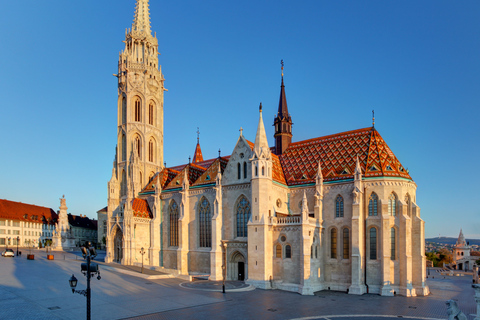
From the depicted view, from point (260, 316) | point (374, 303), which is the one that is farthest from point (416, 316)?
point (260, 316)

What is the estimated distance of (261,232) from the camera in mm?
38938

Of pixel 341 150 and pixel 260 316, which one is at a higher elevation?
pixel 341 150

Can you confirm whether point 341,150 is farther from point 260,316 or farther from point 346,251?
point 260,316

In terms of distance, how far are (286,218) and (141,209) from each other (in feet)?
73.0

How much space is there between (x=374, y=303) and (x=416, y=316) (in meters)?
5.13

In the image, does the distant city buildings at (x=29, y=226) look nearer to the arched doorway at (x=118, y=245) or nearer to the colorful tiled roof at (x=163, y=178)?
the arched doorway at (x=118, y=245)

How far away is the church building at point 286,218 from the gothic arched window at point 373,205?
10cm

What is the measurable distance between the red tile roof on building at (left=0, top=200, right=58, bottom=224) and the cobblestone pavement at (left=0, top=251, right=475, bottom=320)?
48532 mm

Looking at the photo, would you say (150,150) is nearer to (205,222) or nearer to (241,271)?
(205,222)

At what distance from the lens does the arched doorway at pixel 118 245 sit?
167 feet

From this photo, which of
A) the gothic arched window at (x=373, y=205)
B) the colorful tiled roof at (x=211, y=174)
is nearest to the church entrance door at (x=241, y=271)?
the colorful tiled roof at (x=211, y=174)

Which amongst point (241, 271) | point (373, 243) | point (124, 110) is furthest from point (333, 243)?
point (124, 110)

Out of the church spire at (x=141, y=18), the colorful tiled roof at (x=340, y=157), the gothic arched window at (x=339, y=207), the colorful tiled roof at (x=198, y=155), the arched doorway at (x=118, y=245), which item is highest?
the church spire at (x=141, y=18)

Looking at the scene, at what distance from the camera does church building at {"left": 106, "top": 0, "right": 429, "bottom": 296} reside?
37.9 m
